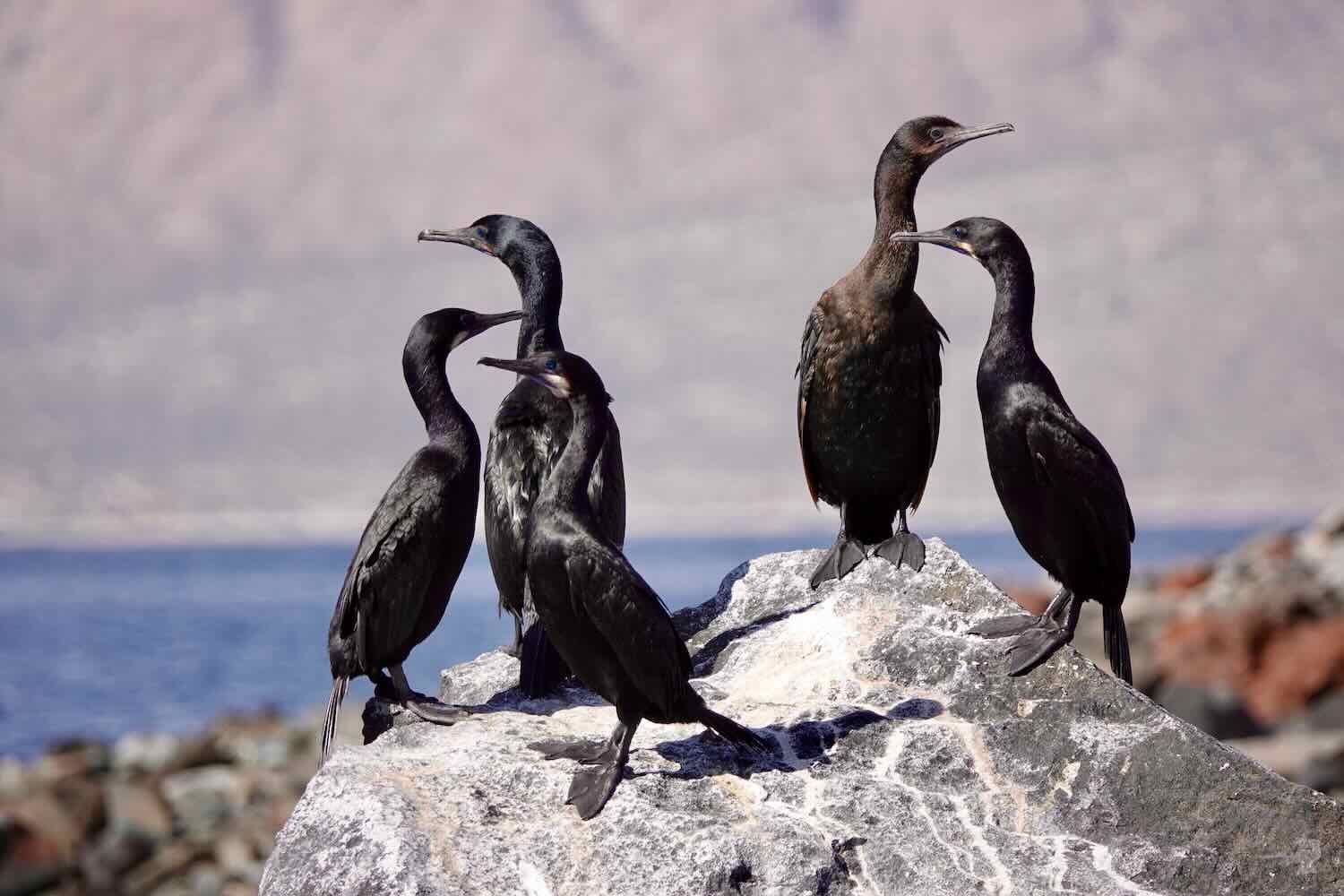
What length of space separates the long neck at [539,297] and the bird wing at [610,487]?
0.51 meters

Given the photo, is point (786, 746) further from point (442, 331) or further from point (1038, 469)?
point (442, 331)

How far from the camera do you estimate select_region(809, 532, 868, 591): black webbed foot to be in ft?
19.9

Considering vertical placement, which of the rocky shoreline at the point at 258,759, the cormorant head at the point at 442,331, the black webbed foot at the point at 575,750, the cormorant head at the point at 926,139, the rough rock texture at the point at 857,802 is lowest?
the rocky shoreline at the point at 258,759

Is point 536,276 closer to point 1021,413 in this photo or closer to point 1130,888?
point 1021,413

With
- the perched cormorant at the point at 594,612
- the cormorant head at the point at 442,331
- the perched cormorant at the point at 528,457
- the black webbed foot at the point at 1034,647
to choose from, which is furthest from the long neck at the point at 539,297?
the black webbed foot at the point at 1034,647

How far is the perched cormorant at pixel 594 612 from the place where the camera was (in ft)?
15.2

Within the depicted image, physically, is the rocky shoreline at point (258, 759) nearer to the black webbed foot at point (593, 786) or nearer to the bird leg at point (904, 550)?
the bird leg at point (904, 550)

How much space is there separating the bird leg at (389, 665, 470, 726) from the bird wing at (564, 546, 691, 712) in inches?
36.0

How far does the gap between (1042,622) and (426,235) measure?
118 inches

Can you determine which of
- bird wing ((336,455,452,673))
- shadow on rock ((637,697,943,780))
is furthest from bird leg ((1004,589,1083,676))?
bird wing ((336,455,452,673))

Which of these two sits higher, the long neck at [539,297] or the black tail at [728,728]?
the long neck at [539,297]

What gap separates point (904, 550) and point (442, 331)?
202cm

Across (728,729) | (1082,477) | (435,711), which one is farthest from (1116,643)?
(435,711)

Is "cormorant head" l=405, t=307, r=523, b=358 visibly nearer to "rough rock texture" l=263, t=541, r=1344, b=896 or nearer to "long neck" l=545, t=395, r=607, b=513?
"long neck" l=545, t=395, r=607, b=513
